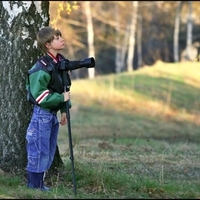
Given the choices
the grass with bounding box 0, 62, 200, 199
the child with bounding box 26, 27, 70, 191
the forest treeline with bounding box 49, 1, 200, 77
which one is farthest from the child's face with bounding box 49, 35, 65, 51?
the forest treeline with bounding box 49, 1, 200, 77

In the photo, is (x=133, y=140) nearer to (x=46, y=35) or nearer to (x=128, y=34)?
(x=46, y=35)

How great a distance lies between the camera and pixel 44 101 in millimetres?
5336

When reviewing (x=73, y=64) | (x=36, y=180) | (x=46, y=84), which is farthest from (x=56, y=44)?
(x=36, y=180)

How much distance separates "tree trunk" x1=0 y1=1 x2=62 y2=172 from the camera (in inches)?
234

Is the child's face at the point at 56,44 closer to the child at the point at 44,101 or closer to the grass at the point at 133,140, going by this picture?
the child at the point at 44,101

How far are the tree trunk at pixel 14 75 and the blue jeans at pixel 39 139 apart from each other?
1.56ft

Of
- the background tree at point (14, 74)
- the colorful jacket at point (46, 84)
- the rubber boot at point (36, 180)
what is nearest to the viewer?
the colorful jacket at point (46, 84)

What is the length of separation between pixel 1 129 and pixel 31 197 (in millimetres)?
1311

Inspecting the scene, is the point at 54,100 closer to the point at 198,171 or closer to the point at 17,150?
the point at 17,150

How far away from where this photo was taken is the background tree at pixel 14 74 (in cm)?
594

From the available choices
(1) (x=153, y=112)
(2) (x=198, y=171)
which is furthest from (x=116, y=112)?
(2) (x=198, y=171)

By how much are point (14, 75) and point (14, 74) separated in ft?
0.04

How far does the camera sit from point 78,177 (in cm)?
595

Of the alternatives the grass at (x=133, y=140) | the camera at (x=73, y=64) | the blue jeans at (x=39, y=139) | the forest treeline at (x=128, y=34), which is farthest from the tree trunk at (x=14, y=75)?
the forest treeline at (x=128, y=34)
